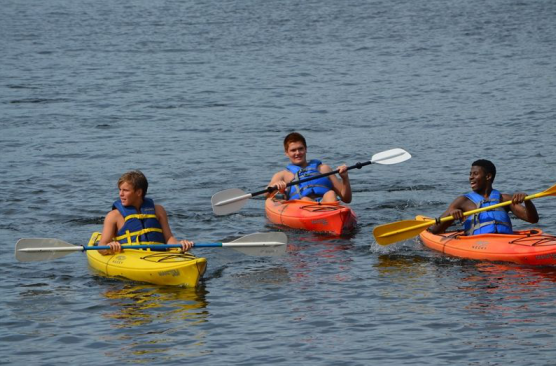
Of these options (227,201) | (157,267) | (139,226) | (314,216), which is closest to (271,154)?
(227,201)

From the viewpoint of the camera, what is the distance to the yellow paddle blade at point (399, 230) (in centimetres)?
1123

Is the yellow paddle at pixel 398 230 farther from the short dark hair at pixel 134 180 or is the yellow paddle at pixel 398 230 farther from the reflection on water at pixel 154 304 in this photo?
the short dark hair at pixel 134 180

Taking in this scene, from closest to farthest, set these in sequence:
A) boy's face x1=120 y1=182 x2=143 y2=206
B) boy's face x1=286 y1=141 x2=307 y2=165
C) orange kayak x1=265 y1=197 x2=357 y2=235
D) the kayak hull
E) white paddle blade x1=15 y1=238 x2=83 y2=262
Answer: the kayak hull
boy's face x1=120 y1=182 x2=143 y2=206
white paddle blade x1=15 y1=238 x2=83 y2=262
orange kayak x1=265 y1=197 x2=357 y2=235
boy's face x1=286 y1=141 x2=307 y2=165

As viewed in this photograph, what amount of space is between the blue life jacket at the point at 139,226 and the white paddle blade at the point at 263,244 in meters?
0.79

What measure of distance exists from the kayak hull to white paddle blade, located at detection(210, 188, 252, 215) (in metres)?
2.41

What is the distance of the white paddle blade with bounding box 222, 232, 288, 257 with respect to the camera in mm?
10461

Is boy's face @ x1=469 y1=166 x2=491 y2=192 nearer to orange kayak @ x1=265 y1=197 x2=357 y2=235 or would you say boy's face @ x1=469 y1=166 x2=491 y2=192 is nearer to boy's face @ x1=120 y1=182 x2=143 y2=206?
orange kayak @ x1=265 y1=197 x2=357 y2=235

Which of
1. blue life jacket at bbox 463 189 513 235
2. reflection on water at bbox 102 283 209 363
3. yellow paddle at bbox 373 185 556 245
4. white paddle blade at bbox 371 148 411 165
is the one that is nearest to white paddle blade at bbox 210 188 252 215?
white paddle blade at bbox 371 148 411 165

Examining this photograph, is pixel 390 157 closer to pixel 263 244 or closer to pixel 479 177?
pixel 479 177

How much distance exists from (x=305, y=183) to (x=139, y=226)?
325 cm

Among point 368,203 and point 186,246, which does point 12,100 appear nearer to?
point 368,203

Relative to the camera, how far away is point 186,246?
9.97m

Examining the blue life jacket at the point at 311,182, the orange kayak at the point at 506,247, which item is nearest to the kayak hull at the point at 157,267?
the orange kayak at the point at 506,247

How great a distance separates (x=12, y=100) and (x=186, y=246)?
15.0 metres
